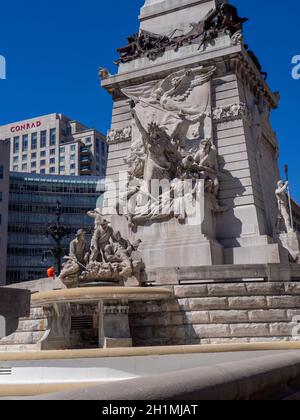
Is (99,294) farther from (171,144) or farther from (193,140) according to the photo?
(193,140)

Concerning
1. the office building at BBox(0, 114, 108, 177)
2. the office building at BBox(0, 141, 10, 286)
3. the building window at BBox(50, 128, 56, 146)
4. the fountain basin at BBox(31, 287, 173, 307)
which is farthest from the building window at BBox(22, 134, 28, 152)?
the fountain basin at BBox(31, 287, 173, 307)

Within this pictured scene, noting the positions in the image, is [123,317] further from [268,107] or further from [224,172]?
[268,107]

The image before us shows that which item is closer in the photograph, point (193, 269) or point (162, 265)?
point (193, 269)

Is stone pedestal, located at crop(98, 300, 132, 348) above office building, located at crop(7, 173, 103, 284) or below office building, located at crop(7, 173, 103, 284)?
below

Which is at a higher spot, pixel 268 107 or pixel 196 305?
pixel 268 107

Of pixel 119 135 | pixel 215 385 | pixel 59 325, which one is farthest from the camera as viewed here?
pixel 119 135

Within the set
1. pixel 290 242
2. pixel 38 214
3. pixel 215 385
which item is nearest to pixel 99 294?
pixel 290 242

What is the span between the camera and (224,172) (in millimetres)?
20719

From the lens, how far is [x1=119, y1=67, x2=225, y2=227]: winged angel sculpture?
19.8 m

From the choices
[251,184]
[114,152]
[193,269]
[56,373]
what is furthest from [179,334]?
[114,152]

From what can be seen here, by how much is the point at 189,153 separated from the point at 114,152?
4.23 metres

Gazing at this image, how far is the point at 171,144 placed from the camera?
20.8m

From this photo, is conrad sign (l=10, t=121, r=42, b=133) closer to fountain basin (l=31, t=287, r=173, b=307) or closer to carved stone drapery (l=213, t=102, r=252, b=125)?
carved stone drapery (l=213, t=102, r=252, b=125)
